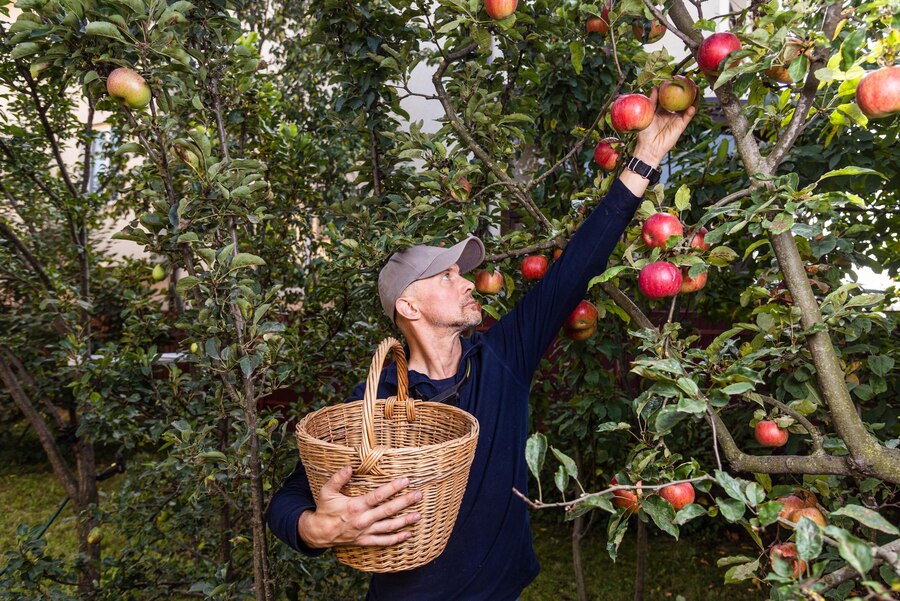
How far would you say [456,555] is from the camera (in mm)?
1515

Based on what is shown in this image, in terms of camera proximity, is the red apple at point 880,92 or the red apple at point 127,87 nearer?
the red apple at point 880,92

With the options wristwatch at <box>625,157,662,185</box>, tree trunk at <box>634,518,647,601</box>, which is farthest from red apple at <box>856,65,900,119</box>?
tree trunk at <box>634,518,647,601</box>

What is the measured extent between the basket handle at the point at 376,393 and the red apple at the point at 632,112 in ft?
2.47

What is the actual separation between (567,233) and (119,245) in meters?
7.49

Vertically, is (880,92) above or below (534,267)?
above

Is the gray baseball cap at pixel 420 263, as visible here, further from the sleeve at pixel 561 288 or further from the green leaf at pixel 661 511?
the green leaf at pixel 661 511

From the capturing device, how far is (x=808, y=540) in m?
0.78

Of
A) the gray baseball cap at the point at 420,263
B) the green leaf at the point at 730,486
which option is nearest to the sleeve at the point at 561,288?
the gray baseball cap at the point at 420,263

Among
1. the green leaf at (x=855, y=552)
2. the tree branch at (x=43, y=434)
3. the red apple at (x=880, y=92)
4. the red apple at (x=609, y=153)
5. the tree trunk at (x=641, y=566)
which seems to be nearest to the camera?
the green leaf at (x=855, y=552)

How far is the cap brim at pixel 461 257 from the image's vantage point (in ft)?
5.92

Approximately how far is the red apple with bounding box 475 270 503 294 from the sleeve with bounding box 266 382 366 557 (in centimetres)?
82

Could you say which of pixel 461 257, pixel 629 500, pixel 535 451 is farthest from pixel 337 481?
pixel 461 257

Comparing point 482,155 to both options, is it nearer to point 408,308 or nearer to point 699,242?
point 408,308

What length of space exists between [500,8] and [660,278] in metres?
0.88
